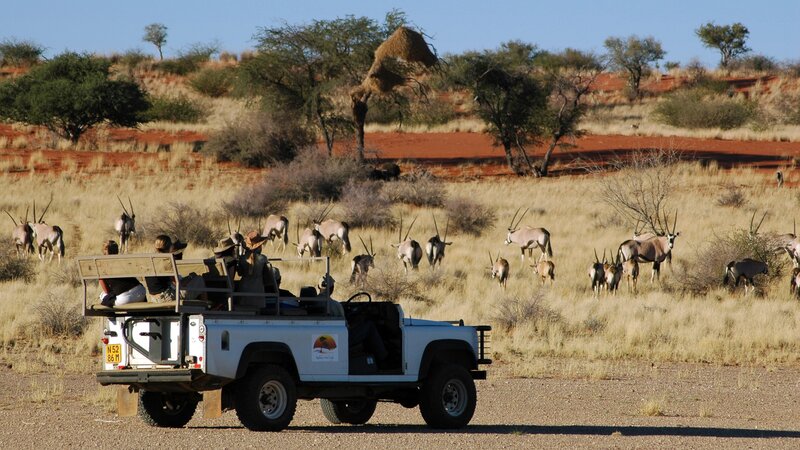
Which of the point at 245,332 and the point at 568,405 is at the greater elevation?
the point at 245,332

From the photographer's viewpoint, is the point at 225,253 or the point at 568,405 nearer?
the point at 225,253

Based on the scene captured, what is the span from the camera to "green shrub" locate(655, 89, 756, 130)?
70000mm

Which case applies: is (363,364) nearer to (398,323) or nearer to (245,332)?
(398,323)

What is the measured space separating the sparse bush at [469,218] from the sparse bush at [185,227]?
6.64 m

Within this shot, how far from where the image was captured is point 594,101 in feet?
270

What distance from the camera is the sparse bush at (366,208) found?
122 feet

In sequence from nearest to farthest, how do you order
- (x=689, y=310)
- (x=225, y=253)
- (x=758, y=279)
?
(x=225, y=253)
(x=689, y=310)
(x=758, y=279)

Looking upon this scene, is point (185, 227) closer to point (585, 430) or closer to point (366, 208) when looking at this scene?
point (366, 208)

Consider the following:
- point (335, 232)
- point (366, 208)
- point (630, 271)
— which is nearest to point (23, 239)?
point (335, 232)

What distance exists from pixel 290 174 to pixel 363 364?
1230 inches

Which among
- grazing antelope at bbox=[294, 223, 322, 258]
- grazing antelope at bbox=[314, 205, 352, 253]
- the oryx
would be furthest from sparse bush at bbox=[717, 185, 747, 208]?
grazing antelope at bbox=[294, 223, 322, 258]

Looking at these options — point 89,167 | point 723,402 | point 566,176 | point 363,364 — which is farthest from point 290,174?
point 363,364

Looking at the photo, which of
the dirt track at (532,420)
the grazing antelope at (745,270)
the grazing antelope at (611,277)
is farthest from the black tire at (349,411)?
the grazing antelope at (745,270)

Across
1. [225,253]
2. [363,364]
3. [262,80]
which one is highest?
[262,80]
